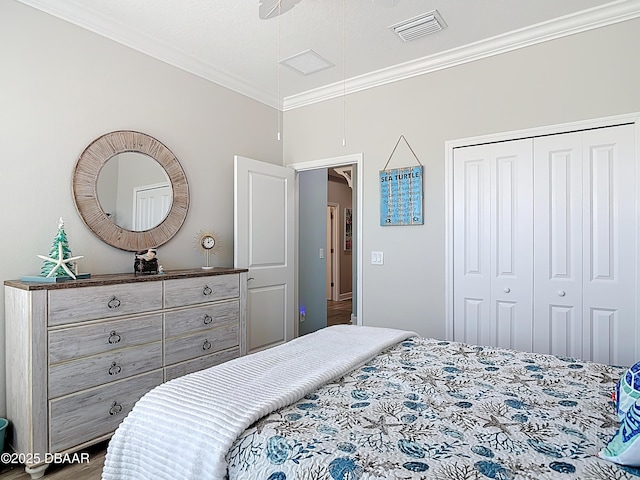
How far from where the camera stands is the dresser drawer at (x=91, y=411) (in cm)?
205

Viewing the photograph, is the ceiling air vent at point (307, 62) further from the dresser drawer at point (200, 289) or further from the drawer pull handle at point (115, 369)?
the drawer pull handle at point (115, 369)

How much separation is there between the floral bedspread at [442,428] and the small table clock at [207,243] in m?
2.01

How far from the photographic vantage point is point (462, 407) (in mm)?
1263

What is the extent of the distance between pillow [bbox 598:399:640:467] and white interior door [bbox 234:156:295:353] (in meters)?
2.82

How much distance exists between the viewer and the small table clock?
126 inches

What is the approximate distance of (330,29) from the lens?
272cm

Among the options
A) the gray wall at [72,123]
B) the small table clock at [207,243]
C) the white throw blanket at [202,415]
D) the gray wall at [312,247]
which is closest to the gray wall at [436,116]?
the gray wall at [312,247]

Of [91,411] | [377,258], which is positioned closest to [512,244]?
[377,258]

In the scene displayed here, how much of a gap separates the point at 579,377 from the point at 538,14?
2.33 metres

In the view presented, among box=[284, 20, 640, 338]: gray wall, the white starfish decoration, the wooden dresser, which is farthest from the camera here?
box=[284, 20, 640, 338]: gray wall

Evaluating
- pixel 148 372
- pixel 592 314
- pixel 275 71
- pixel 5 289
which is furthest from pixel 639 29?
pixel 5 289

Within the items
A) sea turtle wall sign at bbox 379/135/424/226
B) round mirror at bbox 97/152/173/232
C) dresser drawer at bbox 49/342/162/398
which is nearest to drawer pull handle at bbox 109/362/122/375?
dresser drawer at bbox 49/342/162/398

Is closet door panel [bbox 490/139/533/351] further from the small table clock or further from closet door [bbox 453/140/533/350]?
the small table clock

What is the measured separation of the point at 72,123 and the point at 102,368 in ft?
5.18
